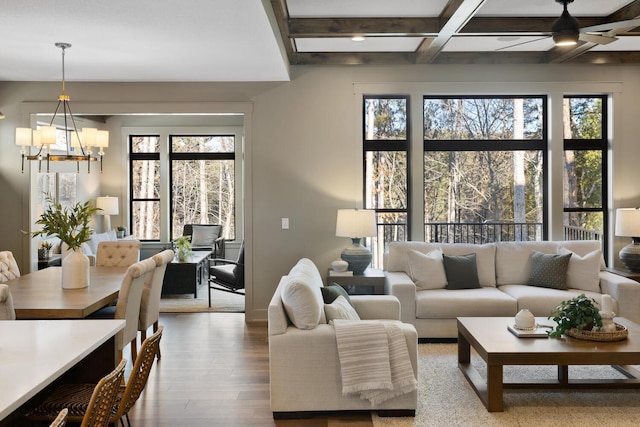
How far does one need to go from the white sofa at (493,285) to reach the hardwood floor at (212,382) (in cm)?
150

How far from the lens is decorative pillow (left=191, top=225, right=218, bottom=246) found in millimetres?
9664

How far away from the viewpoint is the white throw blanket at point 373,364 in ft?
11.2

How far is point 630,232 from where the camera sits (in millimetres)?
5695

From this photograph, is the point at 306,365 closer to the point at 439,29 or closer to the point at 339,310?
the point at 339,310

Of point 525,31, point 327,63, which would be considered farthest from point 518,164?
point 327,63

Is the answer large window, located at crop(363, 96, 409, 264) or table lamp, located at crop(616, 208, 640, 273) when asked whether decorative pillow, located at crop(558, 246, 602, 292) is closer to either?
table lamp, located at crop(616, 208, 640, 273)

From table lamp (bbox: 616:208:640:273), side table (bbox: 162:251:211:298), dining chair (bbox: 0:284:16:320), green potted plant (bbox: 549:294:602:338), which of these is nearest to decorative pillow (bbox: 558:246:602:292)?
table lamp (bbox: 616:208:640:273)

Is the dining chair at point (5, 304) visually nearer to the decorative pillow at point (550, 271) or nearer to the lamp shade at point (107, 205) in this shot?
the decorative pillow at point (550, 271)

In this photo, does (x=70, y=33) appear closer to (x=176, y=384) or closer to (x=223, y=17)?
(x=223, y=17)

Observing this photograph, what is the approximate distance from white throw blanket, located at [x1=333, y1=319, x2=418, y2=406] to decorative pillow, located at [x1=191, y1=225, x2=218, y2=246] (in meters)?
6.54

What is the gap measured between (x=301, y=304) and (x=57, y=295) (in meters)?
1.87

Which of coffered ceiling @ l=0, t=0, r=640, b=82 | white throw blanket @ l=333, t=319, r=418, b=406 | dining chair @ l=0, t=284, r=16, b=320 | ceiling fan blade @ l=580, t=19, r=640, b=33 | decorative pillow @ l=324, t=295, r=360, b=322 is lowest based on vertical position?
white throw blanket @ l=333, t=319, r=418, b=406

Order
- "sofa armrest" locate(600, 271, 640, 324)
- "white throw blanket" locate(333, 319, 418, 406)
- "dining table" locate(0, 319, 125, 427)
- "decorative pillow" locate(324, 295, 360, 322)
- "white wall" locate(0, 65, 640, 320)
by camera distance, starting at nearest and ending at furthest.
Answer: "dining table" locate(0, 319, 125, 427) → "white throw blanket" locate(333, 319, 418, 406) → "decorative pillow" locate(324, 295, 360, 322) → "sofa armrest" locate(600, 271, 640, 324) → "white wall" locate(0, 65, 640, 320)

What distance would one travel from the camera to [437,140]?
252 inches
